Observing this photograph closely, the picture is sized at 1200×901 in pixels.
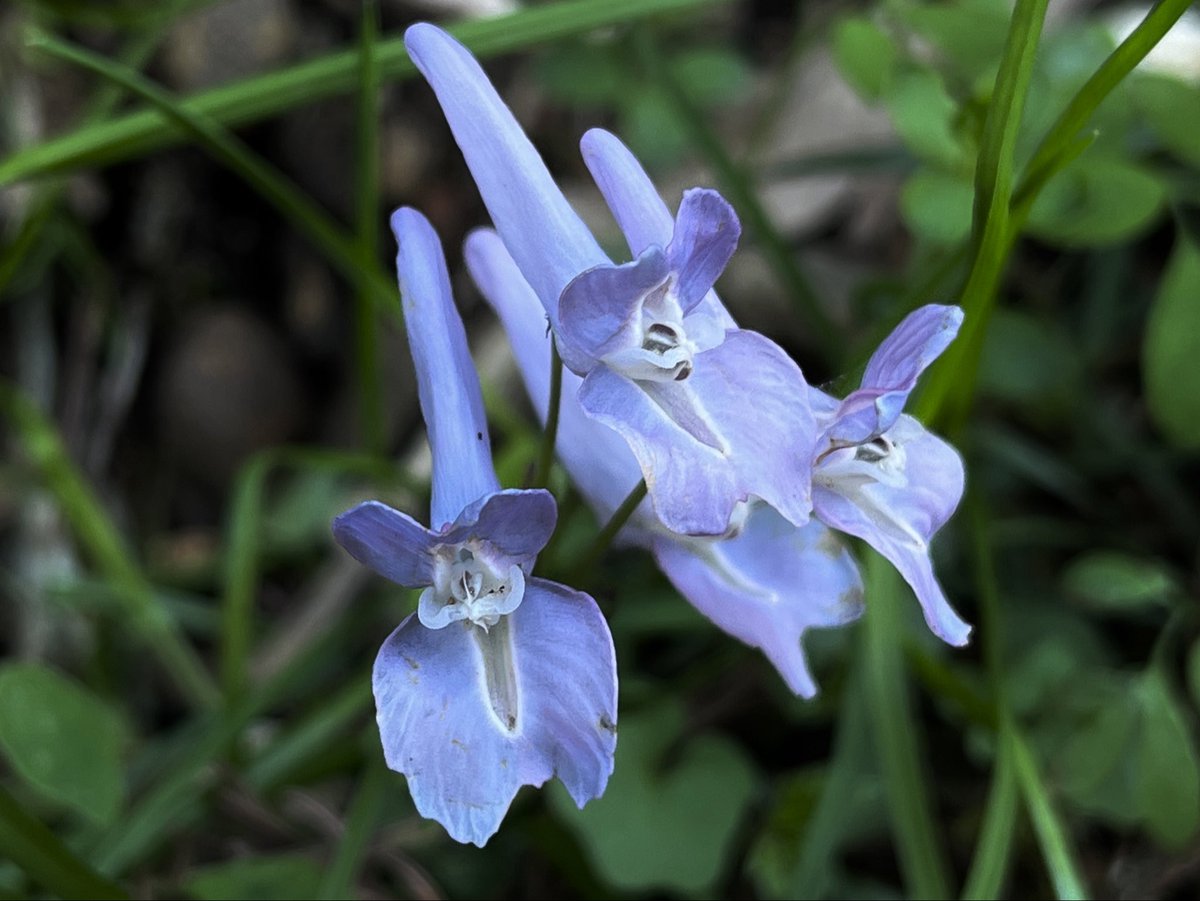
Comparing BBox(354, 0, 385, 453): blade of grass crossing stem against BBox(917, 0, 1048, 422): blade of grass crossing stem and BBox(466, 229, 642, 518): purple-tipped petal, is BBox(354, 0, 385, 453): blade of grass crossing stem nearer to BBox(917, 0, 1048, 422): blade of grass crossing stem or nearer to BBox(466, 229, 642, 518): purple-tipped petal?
BBox(466, 229, 642, 518): purple-tipped petal

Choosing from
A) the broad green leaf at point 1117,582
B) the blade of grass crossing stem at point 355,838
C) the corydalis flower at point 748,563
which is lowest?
the blade of grass crossing stem at point 355,838

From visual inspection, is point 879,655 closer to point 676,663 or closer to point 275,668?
point 676,663

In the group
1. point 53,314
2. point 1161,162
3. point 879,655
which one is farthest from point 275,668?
point 1161,162

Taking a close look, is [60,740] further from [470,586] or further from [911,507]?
[911,507]

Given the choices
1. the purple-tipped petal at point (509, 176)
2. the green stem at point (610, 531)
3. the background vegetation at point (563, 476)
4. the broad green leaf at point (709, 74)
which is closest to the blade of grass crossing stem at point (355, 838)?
the background vegetation at point (563, 476)

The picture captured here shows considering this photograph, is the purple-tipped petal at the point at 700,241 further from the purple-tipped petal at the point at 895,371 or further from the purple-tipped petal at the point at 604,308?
the purple-tipped petal at the point at 895,371

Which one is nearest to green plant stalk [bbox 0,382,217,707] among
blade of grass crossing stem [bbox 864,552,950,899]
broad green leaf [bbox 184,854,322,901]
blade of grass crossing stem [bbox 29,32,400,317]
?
broad green leaf [bbox 184,854,322,901]

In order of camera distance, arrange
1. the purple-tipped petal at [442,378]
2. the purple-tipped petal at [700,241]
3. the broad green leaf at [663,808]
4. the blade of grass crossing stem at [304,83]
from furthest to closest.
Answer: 1. the broad green leaf at [663,808]
2. the blade of grass crossing stem at [304,83]
3. the purple-tipped petal at [442,378]
4. the purple-tipped petal at [700,241]
